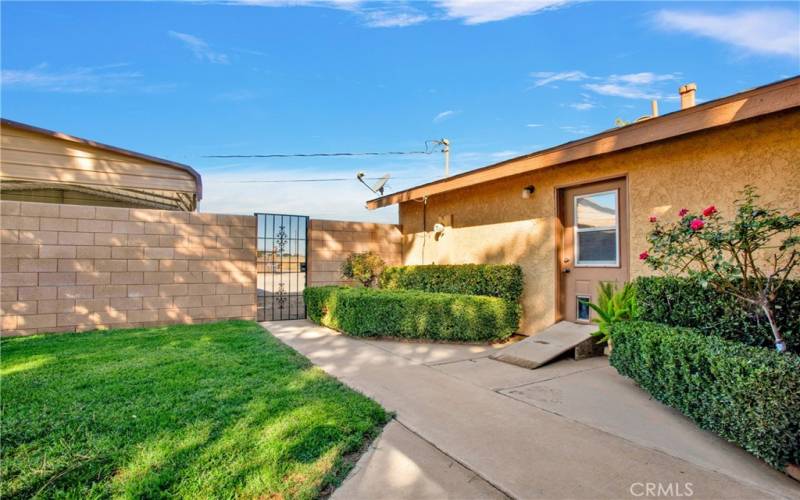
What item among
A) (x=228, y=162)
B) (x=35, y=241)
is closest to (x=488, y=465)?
(x=35, y=241)

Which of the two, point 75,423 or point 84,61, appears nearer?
point 75,423

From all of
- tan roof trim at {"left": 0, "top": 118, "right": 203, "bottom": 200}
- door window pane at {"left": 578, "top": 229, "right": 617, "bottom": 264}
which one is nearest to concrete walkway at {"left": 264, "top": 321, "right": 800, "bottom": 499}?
door window pane at {"left": 578, "top": 229, "right": 617, "bottom": 264}

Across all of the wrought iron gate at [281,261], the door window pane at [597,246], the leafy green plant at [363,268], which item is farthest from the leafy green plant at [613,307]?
the wrought iron gate at [281,261]

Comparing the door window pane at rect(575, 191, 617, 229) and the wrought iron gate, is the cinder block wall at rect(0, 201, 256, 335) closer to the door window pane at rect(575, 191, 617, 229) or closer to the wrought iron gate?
the wrought iron gate

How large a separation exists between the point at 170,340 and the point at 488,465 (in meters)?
5.05

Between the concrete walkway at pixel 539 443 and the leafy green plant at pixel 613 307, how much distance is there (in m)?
0.65

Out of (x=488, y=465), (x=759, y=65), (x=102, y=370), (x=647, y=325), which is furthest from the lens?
(x=759, y=65)

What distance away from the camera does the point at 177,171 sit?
784cm

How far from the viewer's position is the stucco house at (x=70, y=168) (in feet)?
21.4

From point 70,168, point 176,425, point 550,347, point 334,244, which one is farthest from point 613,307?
point 70,168

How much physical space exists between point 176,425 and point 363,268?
5562mm

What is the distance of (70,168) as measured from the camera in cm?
692

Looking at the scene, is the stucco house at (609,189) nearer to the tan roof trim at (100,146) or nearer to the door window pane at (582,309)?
the door window pane at (582,309)

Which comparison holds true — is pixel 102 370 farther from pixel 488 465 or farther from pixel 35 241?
pixel 488 465
